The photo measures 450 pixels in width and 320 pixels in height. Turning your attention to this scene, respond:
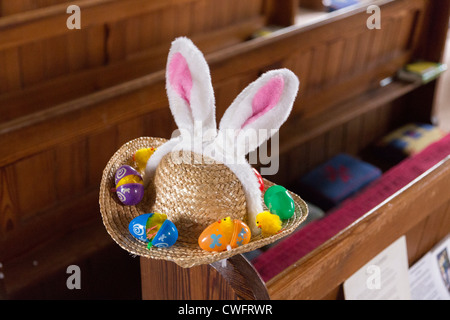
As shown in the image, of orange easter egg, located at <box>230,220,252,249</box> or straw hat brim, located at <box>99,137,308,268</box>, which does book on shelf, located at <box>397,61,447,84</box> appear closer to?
straw hat brim, located at <box>99,137,308,268</box>

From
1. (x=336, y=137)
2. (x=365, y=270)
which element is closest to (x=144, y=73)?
(x=336, y=137)

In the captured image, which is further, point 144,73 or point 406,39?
point 406,39

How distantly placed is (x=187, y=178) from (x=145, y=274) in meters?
0.68

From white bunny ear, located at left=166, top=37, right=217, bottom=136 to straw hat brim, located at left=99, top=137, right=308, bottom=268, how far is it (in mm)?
193

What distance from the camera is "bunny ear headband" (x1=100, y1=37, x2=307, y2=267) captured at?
94 cm

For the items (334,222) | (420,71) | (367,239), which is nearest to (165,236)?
(367,239)

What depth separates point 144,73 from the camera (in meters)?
2.92

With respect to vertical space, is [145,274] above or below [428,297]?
above

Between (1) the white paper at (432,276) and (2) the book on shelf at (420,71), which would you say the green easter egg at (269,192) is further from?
(2) the book on shelf at (420,71)

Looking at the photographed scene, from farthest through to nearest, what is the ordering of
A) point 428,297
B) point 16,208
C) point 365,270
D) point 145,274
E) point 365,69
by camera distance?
point 365,69 → point 16,208 → point 428,297 → point 365,270 → point 145,274

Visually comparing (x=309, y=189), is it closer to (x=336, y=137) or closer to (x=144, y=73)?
(x=336, y=137)

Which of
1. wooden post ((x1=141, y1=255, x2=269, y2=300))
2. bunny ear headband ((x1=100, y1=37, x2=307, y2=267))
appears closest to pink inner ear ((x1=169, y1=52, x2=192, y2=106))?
bunny ear headband ((x1=100, y1=37, x2=307, y2=267))

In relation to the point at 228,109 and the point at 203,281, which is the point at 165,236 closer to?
the point at 228,109

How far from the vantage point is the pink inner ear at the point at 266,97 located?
937mm
